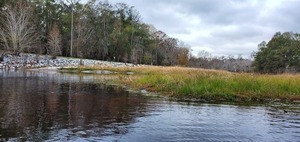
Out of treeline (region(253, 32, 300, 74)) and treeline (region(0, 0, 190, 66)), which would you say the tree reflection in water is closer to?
treeline (region(0, 0, 190, 66))

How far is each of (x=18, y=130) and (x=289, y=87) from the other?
12241 millimetres

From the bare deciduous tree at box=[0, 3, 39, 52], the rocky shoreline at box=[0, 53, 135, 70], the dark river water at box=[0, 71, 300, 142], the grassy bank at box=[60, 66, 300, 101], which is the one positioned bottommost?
the dark river water at box=[0, 71, 300, 142]

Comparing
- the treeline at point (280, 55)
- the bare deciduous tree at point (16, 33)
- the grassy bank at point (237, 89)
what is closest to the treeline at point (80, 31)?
the bare deciduous tree at point (16, 33)

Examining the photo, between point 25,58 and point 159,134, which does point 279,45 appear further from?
point 159,134

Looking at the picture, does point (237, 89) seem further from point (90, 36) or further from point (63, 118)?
point (90, 36)

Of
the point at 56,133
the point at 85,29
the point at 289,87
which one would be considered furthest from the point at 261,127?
the point at 85,29

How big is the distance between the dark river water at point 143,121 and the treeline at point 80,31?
1865 inches

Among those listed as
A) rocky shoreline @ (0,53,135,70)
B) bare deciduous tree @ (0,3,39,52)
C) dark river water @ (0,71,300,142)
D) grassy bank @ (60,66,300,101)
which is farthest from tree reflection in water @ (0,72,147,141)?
bare deciduous tree @ (0,3,39,52)

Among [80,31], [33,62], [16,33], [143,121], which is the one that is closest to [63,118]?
[143,121]

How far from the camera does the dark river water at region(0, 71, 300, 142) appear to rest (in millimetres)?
6859

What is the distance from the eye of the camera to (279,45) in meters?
73.9

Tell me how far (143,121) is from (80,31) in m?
63.4

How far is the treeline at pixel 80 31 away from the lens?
203ft

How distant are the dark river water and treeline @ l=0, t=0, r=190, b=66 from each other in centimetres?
4737
